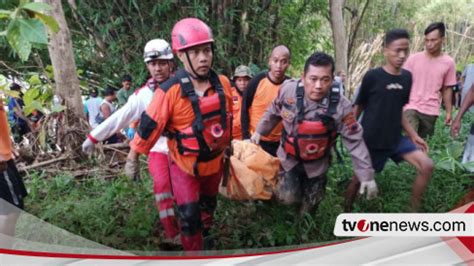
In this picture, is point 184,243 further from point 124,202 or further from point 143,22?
point 143,22

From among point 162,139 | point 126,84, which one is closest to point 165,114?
point 126,84

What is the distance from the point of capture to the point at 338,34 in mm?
3137

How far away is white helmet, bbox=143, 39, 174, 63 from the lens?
206cm

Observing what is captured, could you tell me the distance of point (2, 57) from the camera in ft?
6.13

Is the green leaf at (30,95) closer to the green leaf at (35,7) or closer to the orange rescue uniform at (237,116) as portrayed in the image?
the green leaf at (35,7)

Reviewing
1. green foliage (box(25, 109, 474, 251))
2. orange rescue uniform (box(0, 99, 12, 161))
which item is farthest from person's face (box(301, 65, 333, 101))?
orange rescue uniform (box(0, 99, 12, 161))

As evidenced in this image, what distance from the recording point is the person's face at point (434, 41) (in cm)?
250

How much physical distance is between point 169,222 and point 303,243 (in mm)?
639

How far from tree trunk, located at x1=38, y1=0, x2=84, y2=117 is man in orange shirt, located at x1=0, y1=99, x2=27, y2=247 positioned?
0.27m

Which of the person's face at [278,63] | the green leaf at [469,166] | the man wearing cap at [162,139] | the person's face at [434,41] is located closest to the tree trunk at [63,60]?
the man wearing cap at [162,139]

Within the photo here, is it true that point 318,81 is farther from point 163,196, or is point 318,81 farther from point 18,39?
point 18,39

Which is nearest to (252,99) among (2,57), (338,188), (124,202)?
(338,188)

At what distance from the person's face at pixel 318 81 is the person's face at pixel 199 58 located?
0.48 metres

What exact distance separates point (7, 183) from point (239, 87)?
66.1 inches
